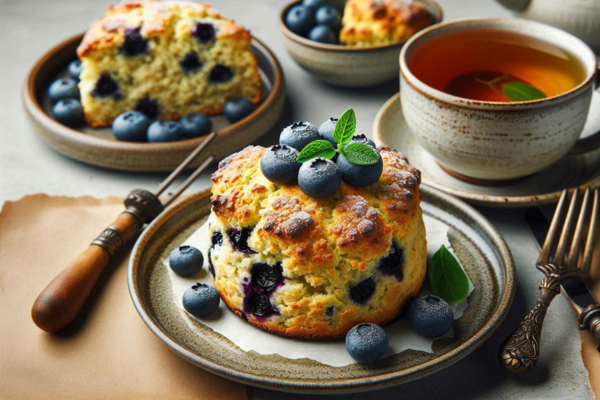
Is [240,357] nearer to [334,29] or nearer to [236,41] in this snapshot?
[236,41]

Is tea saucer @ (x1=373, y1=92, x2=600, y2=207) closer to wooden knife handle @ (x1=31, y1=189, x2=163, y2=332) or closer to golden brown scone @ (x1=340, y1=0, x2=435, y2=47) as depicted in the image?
golden brown scone @ (x1=340, y1=0, x2=435, y2=47)

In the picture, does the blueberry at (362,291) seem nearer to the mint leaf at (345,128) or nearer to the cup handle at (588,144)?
the mint leaf at (345,128)

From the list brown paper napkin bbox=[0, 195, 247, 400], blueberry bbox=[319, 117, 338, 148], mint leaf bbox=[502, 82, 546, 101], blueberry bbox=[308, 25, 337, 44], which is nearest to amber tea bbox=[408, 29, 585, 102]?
mint leaf bbox=[502, 82, 546, 101]

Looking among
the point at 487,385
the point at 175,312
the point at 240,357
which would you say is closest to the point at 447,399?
the point at 487,385

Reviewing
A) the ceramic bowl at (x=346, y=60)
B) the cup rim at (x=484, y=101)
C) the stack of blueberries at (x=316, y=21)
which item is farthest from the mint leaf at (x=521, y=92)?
the stack of blueberries at (x=316, y=21)

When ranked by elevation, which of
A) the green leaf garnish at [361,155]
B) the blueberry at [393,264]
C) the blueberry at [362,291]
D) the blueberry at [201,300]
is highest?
the green leaf garnish at [361,155]
